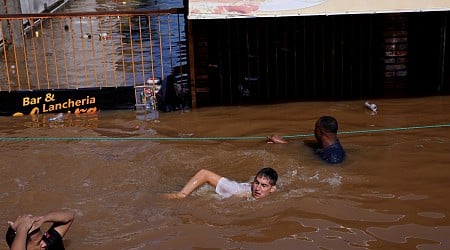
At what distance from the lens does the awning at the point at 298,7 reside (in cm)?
1013

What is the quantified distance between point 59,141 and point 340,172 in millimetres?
4476

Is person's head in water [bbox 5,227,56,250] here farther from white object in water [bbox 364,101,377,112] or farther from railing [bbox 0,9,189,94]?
white object in water [bbox 364,101,377,112]

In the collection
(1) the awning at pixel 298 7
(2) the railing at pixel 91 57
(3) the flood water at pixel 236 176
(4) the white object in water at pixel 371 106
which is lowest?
(3) the flood water at pixel 236 176

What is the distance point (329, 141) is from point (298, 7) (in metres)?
2.89

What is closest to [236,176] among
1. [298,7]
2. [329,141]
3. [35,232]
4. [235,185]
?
[235,185]

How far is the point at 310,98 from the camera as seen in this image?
12.2 m

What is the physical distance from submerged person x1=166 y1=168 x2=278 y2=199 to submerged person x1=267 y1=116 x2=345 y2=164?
53.5 inches

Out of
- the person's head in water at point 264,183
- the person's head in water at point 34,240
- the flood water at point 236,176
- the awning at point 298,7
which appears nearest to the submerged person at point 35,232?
the person's head in water at point 34,240

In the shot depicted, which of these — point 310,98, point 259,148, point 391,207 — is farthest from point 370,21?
point 391,207

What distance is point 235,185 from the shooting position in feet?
23.7

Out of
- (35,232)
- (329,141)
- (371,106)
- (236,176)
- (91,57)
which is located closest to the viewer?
(35,232)

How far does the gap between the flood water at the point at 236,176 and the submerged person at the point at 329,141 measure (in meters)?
0.17

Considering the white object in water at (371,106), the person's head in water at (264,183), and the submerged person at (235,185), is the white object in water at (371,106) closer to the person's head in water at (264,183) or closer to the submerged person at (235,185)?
the submerged person at (235,185)

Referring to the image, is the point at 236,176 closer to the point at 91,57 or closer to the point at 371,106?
the point at 371,106
